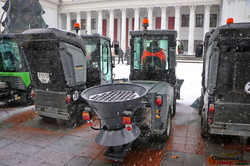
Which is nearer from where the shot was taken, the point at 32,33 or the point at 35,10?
the point at 32,33

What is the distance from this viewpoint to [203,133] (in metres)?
5.32

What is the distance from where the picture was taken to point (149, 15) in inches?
1752

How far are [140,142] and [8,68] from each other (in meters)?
6.26

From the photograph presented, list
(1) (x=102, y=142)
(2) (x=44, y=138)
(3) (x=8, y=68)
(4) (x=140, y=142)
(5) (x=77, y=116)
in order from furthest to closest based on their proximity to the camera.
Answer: (3) (x=8, y=68) → (5) (x=77, y=116) → (2) (x=44, y=138) → (4) (x=140, y=142) → (1) (x=102, y=142)

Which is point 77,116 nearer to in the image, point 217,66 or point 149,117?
point 149,117

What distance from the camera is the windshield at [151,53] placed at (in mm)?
6328

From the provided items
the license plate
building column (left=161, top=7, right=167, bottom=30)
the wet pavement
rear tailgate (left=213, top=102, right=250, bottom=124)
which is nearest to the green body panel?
the wet pavement

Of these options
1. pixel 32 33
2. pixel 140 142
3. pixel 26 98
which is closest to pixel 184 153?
pixel 140 142

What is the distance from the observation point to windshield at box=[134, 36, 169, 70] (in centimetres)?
633

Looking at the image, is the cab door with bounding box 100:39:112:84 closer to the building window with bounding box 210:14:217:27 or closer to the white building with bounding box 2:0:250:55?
the white building with bounding box 2:0:250:55

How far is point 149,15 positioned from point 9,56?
39.4 m

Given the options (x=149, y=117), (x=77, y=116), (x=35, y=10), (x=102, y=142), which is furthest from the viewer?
(x=35, y=10)

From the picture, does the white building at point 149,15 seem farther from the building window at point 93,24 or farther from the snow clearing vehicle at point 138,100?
the snow clearing vehicle at point 138,100

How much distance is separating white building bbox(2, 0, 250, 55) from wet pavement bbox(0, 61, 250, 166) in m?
34.8
